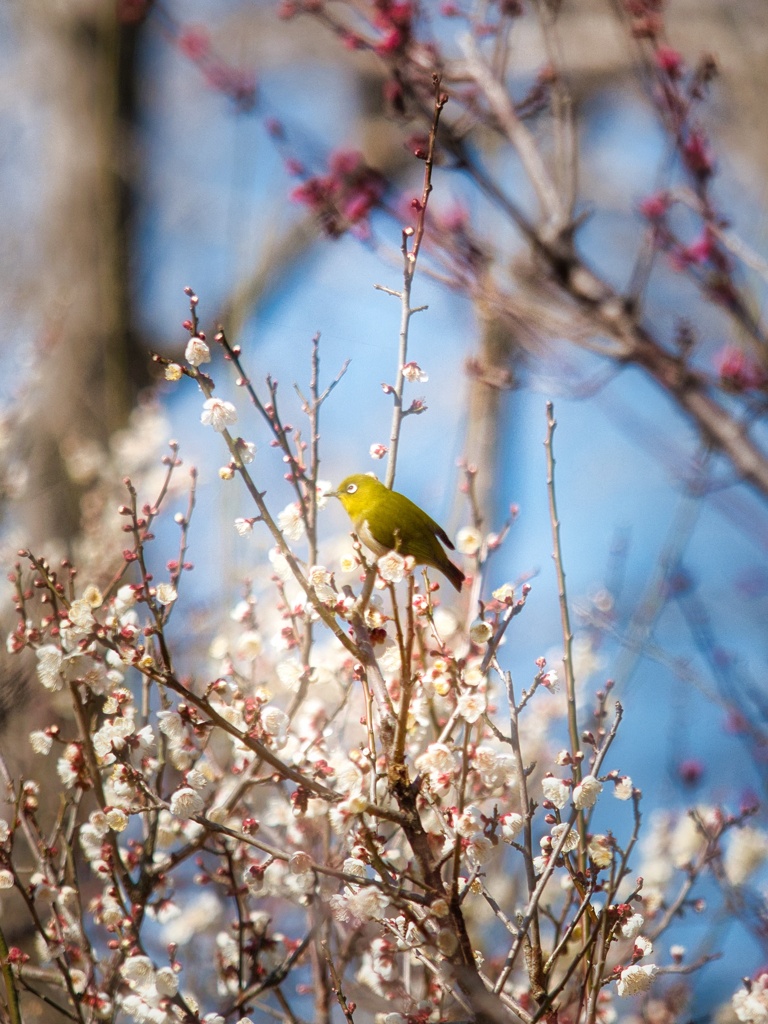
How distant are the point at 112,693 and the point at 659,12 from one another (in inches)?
74.0

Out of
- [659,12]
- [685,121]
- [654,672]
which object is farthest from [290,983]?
[654,672]

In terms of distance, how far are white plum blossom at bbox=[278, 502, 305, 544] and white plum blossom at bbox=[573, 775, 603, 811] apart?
0.59 m

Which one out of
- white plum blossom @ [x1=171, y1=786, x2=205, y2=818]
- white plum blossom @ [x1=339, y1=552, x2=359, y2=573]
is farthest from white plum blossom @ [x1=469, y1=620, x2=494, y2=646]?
white plum blossom @ [x1=171, y1=786, x2=205, y2=818]

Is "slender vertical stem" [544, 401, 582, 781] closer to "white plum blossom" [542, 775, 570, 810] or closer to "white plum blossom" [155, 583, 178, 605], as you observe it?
"white plum blossom" [542, 775, 570, 810]

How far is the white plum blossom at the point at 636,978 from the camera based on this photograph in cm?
130

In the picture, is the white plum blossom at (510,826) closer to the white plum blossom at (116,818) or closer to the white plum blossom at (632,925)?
the white plum blossom at (632,925)

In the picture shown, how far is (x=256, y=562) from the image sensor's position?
305 cm

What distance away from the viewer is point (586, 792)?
4.16 feet

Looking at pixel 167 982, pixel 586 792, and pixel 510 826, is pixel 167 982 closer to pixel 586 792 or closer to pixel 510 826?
pixel 510 826

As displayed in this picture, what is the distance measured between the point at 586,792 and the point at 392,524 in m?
0.50

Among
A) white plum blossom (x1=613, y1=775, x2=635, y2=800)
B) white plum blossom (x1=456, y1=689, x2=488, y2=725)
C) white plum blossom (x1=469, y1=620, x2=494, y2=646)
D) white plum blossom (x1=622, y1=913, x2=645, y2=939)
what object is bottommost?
white plum blossom (x1=622, y1=913, x2=645, y2=939)

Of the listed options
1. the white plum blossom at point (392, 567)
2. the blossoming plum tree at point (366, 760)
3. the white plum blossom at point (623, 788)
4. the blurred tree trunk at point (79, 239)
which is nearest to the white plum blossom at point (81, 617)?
the blossoming plum tree at point (366, 760)

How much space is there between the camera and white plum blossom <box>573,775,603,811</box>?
4.14ft

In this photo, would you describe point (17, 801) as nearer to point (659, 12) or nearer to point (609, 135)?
point (659, 12)
